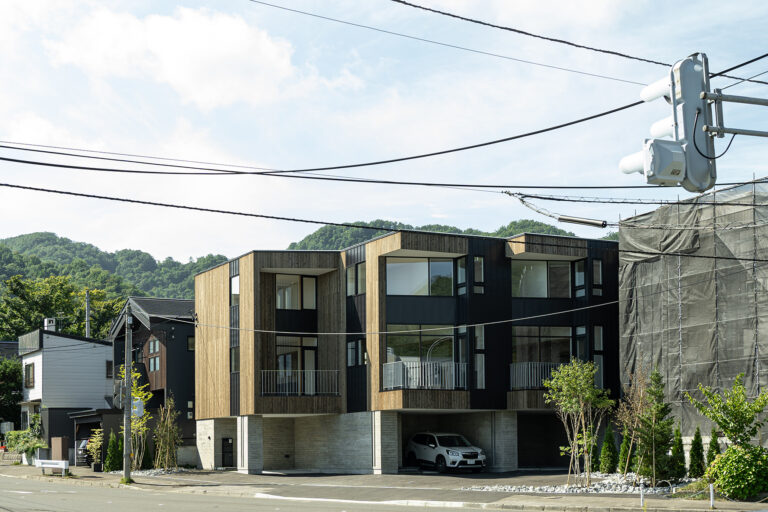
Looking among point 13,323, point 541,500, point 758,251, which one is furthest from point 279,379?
point 13,323

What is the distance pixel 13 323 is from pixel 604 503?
199ft

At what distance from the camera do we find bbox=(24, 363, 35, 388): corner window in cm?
5600

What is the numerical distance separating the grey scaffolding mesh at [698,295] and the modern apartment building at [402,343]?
339cm

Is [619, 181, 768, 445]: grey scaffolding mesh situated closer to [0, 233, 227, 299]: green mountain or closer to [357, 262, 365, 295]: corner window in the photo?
[357, 262, 365, 295]: corner window

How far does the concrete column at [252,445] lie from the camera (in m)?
39.3

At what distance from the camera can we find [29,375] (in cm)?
5666

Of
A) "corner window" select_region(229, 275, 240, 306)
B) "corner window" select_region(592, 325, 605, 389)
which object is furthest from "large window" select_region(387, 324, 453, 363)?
"corner window" select_region(229, 275, 240, 306)

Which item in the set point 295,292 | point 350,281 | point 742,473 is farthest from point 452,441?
point 742,473

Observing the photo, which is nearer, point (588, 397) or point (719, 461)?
point (719, 461)

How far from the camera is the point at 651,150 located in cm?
871

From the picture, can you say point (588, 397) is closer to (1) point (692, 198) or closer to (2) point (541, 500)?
(2) point (541, 500)

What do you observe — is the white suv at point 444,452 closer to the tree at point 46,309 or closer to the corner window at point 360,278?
the corner window at point 360,278

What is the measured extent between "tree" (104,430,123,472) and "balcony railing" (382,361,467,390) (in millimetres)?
14877

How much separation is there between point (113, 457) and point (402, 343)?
1597cm
